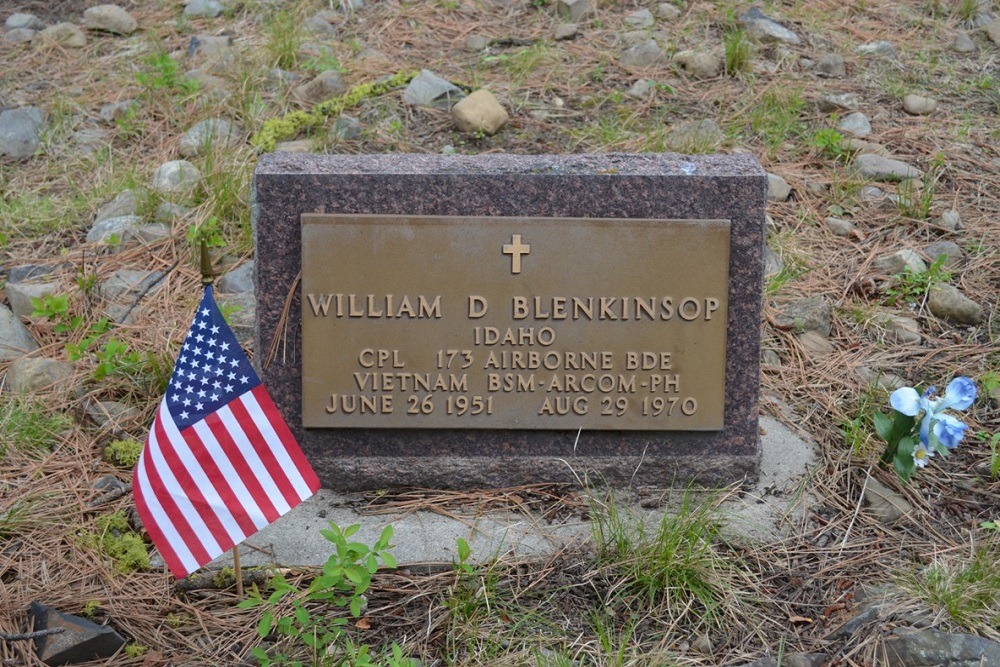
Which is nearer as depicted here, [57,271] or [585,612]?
[585,612]

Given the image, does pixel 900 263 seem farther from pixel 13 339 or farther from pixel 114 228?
pixel 13 339

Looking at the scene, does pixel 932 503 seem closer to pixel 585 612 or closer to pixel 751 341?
pixel 751 341

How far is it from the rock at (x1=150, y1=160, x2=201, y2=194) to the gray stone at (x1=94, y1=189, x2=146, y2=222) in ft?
0.31

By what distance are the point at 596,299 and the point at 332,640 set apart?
1212 mm

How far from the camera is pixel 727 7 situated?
18.5ft

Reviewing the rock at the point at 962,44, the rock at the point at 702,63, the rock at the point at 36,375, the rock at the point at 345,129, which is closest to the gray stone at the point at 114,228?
the rock at the point at 36,375

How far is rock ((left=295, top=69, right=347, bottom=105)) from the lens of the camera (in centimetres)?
507

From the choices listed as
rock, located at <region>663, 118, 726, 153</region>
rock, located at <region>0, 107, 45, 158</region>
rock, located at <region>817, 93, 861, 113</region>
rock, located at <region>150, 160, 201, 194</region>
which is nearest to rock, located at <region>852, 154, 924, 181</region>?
rock, located at <region>817, 93, 861, 113</region>

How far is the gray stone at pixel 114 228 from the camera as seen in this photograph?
4.31m

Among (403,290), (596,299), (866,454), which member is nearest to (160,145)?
(403,290)

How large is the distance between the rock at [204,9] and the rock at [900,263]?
13.0 feet

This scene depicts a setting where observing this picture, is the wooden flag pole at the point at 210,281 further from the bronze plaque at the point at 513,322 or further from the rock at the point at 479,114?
the rock at the point at 479,114

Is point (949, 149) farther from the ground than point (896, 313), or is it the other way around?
point (949, 149)

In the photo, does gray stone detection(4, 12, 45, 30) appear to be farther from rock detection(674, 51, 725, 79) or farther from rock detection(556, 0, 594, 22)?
rock detection(674, 51, 725, 79)
